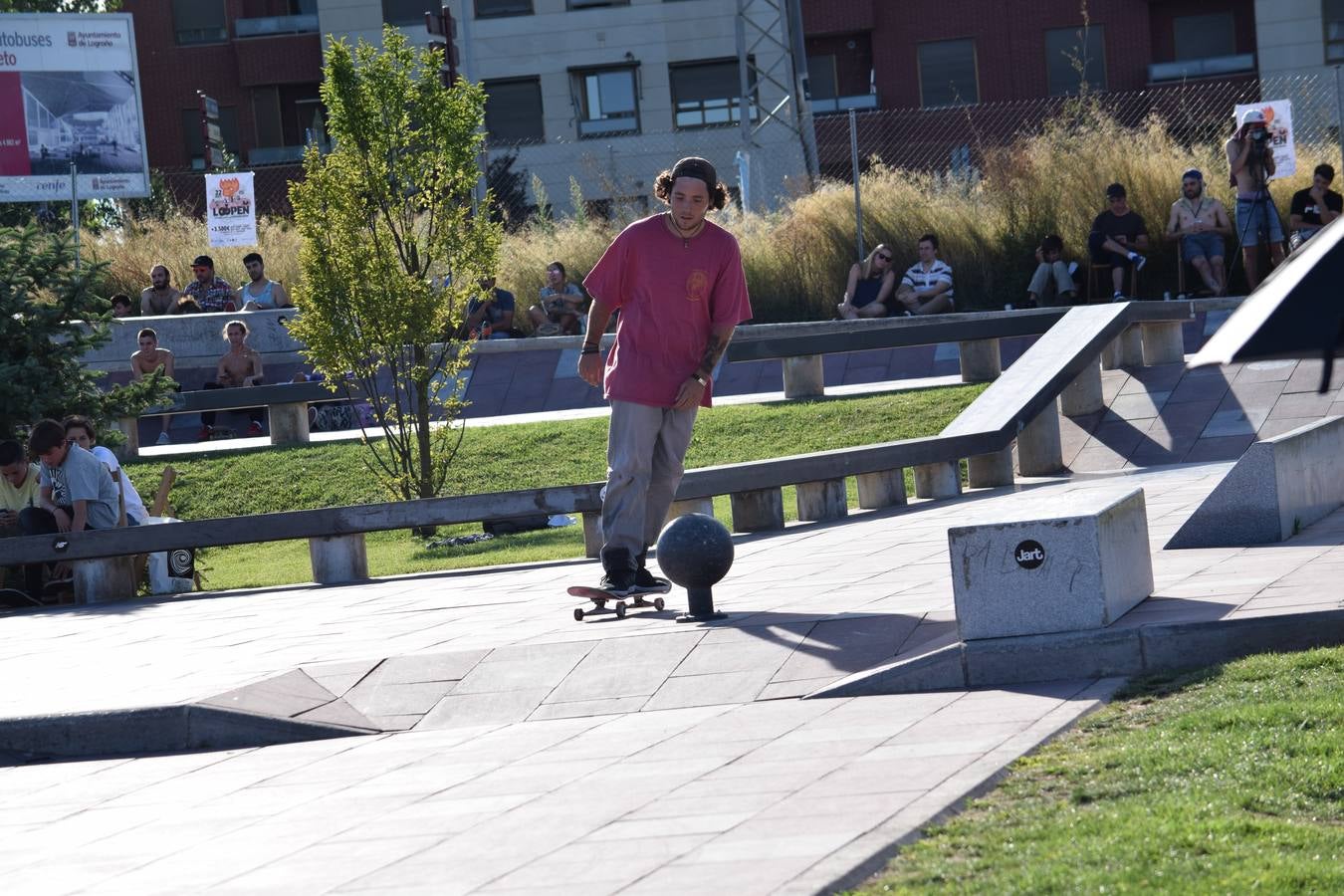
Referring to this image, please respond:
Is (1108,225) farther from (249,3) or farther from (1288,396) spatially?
(249,3)

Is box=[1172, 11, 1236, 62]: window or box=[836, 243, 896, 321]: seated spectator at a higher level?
box=[1172, 11, 1236, 62]: window

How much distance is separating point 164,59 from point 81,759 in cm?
4329

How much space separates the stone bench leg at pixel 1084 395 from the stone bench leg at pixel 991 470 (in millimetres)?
1355

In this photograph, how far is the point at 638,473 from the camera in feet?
26.2

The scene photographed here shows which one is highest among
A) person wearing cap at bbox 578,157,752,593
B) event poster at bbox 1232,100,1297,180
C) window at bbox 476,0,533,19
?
window at bbox 476,0,533,19

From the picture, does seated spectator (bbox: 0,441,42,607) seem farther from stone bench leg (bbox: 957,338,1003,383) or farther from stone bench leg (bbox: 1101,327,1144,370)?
stone bench leg (bbox: 1101,327,1144,370)

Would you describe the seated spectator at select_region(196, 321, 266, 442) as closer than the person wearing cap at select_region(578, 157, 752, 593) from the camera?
No

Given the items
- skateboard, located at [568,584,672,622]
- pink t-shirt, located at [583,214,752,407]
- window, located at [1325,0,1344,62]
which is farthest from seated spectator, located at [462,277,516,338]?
window, located at [1325,0,1344,62]

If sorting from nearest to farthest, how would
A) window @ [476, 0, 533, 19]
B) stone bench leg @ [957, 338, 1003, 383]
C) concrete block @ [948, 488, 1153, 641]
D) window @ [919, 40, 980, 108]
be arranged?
concrete block @ [948, 488, 1153, 641] < stone bench leg @ [957, 338, 1003, 383] < window @ [919, 40, 980, 108] < window @ [476, 0, 533, 19]

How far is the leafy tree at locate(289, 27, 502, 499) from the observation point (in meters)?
14.5

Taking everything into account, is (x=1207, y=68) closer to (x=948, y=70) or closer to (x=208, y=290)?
(x=948, y=70)

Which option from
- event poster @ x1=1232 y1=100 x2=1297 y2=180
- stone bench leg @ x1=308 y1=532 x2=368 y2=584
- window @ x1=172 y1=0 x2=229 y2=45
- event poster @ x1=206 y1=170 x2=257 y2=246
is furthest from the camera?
window @ x1=172 y1=0 x2=229 y2=45

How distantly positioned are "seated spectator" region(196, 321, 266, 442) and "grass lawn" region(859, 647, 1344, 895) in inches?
615

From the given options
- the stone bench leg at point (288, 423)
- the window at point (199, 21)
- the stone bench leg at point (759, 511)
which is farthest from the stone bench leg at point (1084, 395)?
the window at point (199, 21)
